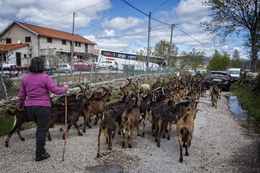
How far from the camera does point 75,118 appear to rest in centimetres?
597

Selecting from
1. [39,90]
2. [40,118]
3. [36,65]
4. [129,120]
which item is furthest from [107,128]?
[36,65]

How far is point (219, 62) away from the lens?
38531 millimetres

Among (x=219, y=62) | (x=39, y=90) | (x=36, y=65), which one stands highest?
(x=219, y=62)

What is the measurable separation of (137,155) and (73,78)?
6.67 meters

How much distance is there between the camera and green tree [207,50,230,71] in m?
38.5

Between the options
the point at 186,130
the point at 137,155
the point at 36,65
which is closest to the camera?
the point at 36,65

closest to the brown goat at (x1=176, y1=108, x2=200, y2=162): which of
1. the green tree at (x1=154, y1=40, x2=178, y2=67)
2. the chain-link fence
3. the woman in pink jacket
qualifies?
the woman in pink jacket


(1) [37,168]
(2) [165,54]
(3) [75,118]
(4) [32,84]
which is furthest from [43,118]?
(2) [165,54]

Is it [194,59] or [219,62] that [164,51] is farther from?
[219,62]

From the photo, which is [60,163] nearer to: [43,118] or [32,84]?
[43,118]

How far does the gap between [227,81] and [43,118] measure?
54.0 feet

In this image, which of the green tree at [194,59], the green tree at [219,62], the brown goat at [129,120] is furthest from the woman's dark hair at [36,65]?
the green tree at [219,62]

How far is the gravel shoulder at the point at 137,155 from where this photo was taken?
4.29m

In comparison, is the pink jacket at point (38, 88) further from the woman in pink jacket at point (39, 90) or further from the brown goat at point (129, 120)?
the brown goat at point (129, 120)
